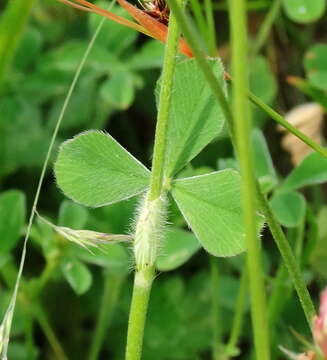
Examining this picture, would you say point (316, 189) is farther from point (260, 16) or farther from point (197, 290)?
point (260, 16)

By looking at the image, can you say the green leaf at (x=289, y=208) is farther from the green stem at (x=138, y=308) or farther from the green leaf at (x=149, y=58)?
the green leaf at (x=149, y=58)

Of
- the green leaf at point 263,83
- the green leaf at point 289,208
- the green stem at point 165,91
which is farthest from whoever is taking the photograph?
the green leaf at point 263,83

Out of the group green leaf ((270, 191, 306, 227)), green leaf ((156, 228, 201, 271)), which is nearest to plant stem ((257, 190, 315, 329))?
green leaf ((270, 191, 306, 227))

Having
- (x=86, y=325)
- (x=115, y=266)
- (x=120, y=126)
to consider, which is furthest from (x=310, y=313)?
(x=120, y=126)

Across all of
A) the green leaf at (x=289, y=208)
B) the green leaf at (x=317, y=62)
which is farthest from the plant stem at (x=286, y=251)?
the green leaf at (x=317, y=62)

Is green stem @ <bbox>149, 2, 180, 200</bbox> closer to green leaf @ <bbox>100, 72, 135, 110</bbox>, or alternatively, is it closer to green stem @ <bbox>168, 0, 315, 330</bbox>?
green stem @ <bbox>168, 0, 315, 330</bbox>

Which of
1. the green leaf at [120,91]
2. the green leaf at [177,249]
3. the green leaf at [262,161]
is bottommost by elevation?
the green leaf at [177,249]

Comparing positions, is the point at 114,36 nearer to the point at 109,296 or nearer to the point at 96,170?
the point at 109,296
